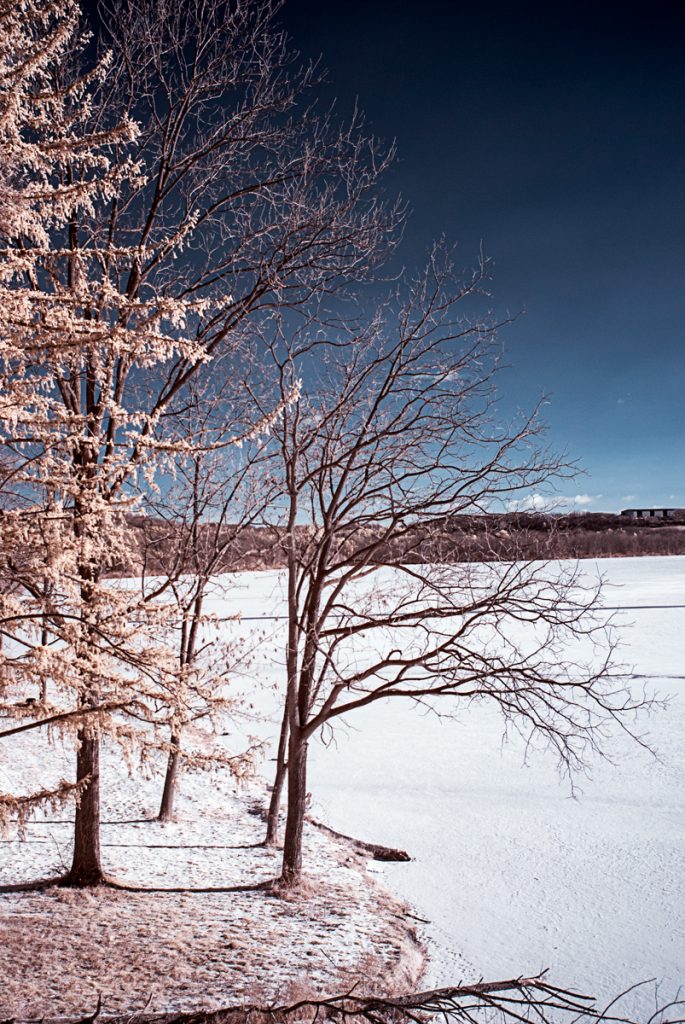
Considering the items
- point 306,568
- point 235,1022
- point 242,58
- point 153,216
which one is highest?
point 242,58

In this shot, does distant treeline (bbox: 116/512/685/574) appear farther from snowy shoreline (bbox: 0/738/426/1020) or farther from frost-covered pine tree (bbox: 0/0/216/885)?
snowy shoreline (bbox: 0/738/426/1020)

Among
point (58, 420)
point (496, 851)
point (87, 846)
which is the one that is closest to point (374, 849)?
point (496, 851)

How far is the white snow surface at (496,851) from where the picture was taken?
315 inches

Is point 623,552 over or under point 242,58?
under

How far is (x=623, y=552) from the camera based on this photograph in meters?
62.3

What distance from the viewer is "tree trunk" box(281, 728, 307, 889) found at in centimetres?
947

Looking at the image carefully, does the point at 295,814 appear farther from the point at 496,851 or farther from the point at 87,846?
the point at 496,851

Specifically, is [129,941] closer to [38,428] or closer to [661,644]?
[38,428]

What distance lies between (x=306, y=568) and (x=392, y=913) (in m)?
4.34

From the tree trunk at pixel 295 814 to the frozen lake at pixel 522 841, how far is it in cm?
146

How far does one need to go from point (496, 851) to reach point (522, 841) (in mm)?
640

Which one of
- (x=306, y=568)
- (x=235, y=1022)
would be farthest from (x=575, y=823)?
(x=235, y=1022)

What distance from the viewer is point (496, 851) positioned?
432 inches

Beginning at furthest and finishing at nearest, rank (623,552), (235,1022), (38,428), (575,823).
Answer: (623,552)
(575,823)
(38,428)
(235,1022)
